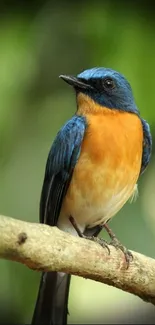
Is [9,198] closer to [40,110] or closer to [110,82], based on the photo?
[40,110]

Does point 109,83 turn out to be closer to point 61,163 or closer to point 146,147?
point 146,147

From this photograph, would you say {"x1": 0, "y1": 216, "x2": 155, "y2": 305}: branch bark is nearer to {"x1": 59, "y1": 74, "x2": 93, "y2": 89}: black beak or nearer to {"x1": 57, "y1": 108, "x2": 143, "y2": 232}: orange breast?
{"x1": 57, "y1": 108, "x2": 143, "y2": 232}: orange breast

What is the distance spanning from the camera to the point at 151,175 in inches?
151

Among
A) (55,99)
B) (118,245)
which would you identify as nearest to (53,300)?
(118,245)

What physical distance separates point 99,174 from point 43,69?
0.58m

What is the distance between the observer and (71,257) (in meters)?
2.87

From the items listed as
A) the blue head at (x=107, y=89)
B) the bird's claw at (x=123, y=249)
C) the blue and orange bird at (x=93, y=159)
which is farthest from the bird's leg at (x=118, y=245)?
the blue head at (x=107, y=89)

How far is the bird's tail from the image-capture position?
371 centimetres

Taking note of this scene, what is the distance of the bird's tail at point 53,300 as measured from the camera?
146 inches

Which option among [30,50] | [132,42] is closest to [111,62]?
[132,42]

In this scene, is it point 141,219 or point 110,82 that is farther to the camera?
point 110,82

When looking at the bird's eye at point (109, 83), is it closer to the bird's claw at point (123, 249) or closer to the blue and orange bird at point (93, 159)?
the blue and orange bird at point (93, 159)

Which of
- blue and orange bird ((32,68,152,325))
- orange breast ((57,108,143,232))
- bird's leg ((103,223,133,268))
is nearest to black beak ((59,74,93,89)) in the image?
blue and orange bird ((32,68,152,325))

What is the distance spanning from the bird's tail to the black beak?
929mm
